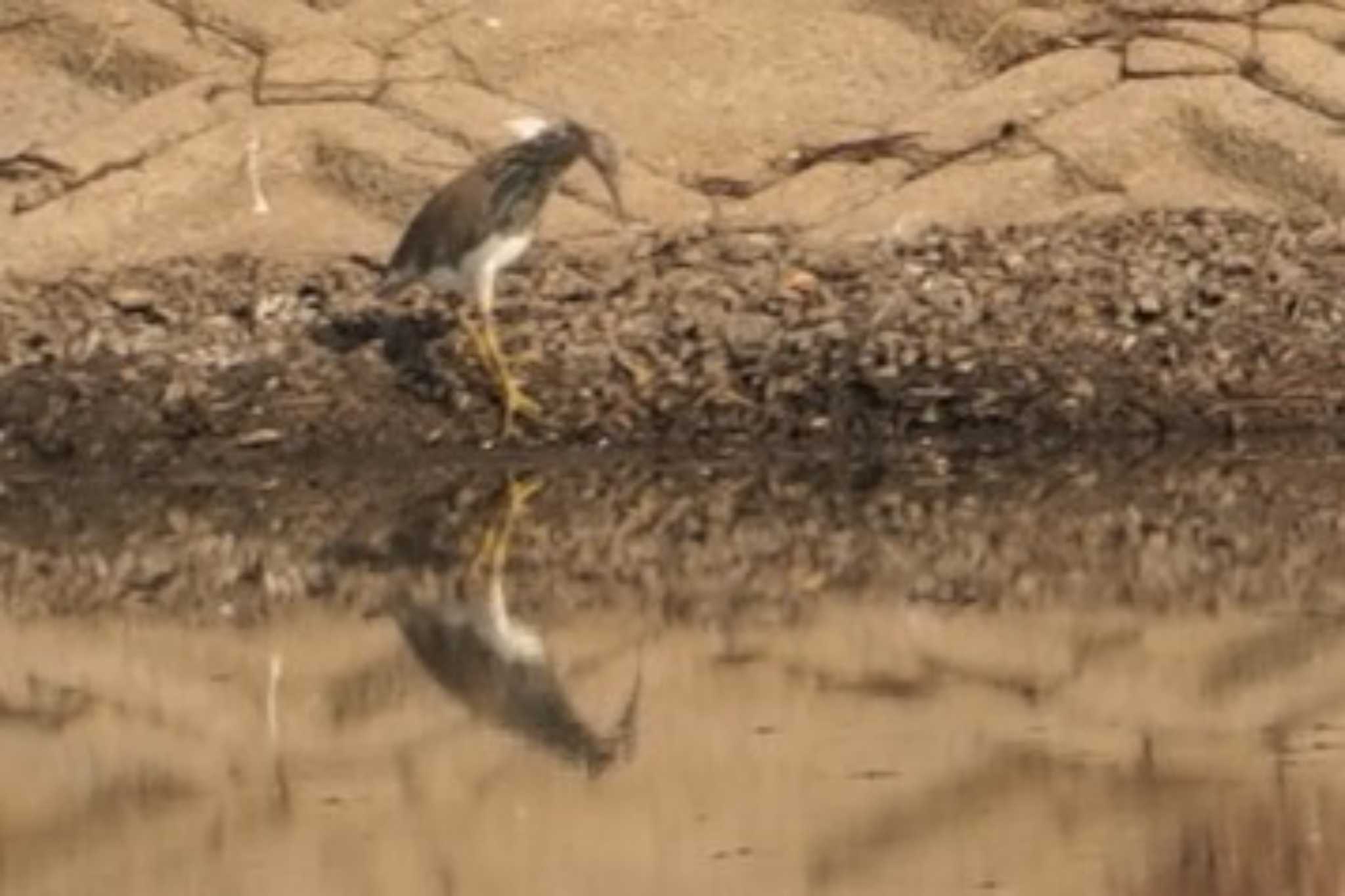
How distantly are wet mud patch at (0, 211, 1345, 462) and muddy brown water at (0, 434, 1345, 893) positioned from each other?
150mm

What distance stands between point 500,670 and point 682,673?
1.22 feet

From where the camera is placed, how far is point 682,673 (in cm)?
1030

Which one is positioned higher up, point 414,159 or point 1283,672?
point 1283,672

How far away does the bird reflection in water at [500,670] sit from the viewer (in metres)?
9.74

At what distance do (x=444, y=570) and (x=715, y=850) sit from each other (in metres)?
2.71

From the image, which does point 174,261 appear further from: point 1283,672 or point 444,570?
point 1283,672

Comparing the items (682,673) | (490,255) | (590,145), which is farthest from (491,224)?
(682,673)

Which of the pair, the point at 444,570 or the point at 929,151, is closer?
the point at 444,570

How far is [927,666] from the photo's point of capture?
1029 centimetres

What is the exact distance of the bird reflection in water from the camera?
9742 millimetres

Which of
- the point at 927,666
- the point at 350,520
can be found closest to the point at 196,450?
the point at 350,520

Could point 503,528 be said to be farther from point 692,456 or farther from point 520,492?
point 692,456

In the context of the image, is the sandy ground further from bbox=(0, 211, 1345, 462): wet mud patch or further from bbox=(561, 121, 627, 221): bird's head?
bbox=(561, 121, 627, 221): bird's head

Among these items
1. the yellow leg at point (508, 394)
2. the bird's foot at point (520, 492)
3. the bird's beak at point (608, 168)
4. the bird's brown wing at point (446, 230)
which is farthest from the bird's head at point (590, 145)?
the bird's foot at point (520, 492)
